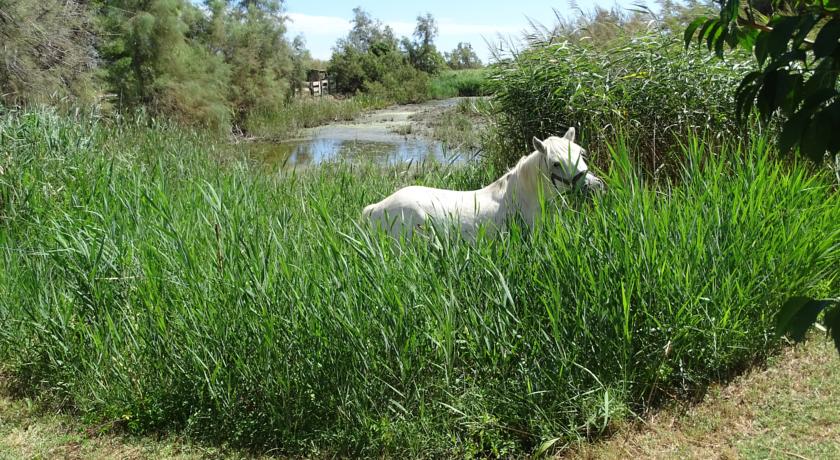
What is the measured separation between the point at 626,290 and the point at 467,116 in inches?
686

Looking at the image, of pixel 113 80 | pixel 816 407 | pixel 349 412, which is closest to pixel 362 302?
pixel 349 412

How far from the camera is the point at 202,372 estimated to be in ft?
11.2

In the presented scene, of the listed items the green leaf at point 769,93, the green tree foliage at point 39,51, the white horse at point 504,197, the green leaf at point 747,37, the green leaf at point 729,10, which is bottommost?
the white horse at point 504,197

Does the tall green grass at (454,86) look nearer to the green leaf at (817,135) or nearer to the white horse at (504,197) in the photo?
the white horse at (504,197)

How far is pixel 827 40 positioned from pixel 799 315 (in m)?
0.45

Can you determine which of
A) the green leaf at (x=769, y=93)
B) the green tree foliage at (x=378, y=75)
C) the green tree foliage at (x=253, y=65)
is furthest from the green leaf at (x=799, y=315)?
the green tree foliage at (x=378, y=75)

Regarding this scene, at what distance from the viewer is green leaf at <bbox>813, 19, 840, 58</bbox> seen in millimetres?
1134

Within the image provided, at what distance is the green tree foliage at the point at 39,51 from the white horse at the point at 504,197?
795cm

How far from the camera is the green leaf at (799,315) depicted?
44.6 inches

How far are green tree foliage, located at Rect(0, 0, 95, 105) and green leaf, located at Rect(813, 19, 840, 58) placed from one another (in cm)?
1087

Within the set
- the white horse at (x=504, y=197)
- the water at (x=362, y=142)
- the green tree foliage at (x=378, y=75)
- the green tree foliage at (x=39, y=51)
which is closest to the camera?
the white horse at (x=504, y=197)

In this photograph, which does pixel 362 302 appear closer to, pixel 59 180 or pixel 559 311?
pixel 559 311

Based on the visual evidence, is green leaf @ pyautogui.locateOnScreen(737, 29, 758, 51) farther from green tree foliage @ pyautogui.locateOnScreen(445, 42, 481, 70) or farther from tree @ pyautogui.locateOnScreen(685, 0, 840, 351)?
green tree foliage @ pyautogui.locateOnScreen(445, 42, 481, 70)

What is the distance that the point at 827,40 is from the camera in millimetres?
1148
